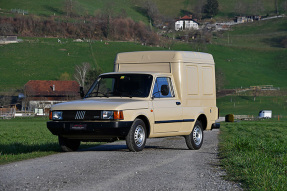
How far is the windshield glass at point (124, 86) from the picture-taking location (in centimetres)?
1520

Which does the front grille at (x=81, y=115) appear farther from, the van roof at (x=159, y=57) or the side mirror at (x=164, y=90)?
the van roof at (x=159, y=57)

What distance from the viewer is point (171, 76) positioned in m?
16.0

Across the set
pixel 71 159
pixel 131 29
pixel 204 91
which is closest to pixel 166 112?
pixel 204 91

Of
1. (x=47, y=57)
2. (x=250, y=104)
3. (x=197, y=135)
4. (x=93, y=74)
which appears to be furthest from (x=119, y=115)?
(x=47, y=57)

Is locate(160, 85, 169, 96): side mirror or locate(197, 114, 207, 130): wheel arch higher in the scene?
locate(160, 85, 169, 96): side mirror

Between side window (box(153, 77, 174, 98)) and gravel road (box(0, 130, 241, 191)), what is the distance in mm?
2226

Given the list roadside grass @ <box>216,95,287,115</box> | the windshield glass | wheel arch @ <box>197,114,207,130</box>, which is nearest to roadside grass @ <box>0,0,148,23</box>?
roadside grass @ <box>216,95,287,115</box>

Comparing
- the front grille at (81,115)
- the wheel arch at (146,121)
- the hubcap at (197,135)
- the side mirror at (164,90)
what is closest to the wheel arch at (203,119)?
the hubcap at (197,135)

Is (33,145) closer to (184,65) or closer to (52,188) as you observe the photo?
(184,65)

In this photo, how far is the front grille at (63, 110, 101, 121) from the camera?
13.8 metres

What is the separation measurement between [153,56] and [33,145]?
5044 millimetres

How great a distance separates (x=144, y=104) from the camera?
14.6 metres

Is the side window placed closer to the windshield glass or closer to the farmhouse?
the windshield glass

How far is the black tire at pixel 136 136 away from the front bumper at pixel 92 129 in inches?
6.1
